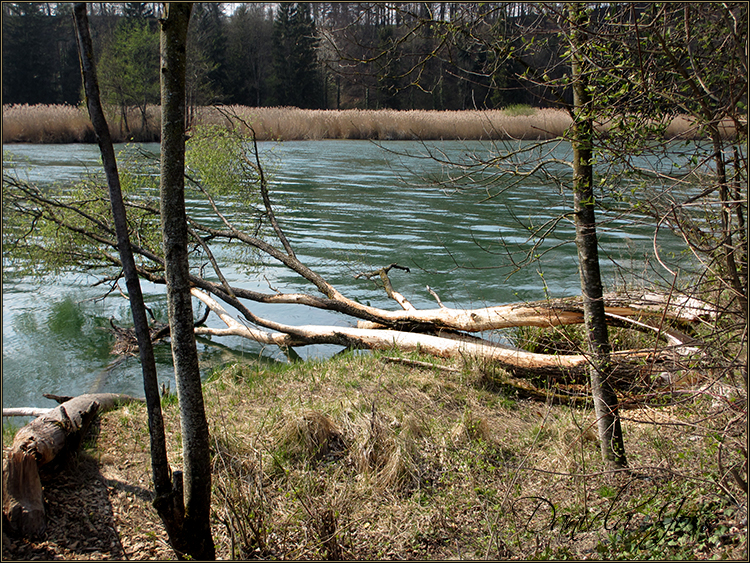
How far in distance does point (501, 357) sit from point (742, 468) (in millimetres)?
3080

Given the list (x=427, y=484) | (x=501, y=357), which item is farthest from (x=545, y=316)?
(x=427, y=484)

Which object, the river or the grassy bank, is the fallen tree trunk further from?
the grassy bank

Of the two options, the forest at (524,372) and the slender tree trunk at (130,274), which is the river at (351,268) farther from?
the slender tree trunk at (130,274)

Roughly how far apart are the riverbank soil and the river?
4.30 ft

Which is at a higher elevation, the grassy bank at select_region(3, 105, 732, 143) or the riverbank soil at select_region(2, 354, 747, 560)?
the grassy bank at select_region(3, 105, 732, 143)

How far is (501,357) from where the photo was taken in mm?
6082

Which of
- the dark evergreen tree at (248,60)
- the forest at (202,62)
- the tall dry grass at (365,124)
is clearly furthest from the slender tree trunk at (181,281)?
the dark evergreen tree at (248,60)

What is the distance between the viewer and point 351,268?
1173 cm

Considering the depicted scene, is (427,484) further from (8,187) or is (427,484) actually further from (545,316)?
(8,187)

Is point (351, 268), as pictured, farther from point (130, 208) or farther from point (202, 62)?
point (202, 62)

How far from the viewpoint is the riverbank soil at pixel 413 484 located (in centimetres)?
319

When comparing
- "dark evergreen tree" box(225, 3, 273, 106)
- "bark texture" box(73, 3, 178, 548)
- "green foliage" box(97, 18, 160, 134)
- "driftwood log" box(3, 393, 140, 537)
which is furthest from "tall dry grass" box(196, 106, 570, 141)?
"bark texture" box(73, 3, 178, 548)

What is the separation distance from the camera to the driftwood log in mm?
3189

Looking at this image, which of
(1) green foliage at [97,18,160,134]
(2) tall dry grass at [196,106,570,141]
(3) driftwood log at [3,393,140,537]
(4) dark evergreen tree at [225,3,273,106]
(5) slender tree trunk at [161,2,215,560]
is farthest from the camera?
(4) dark evergreen tree at [225,3,273,106]
